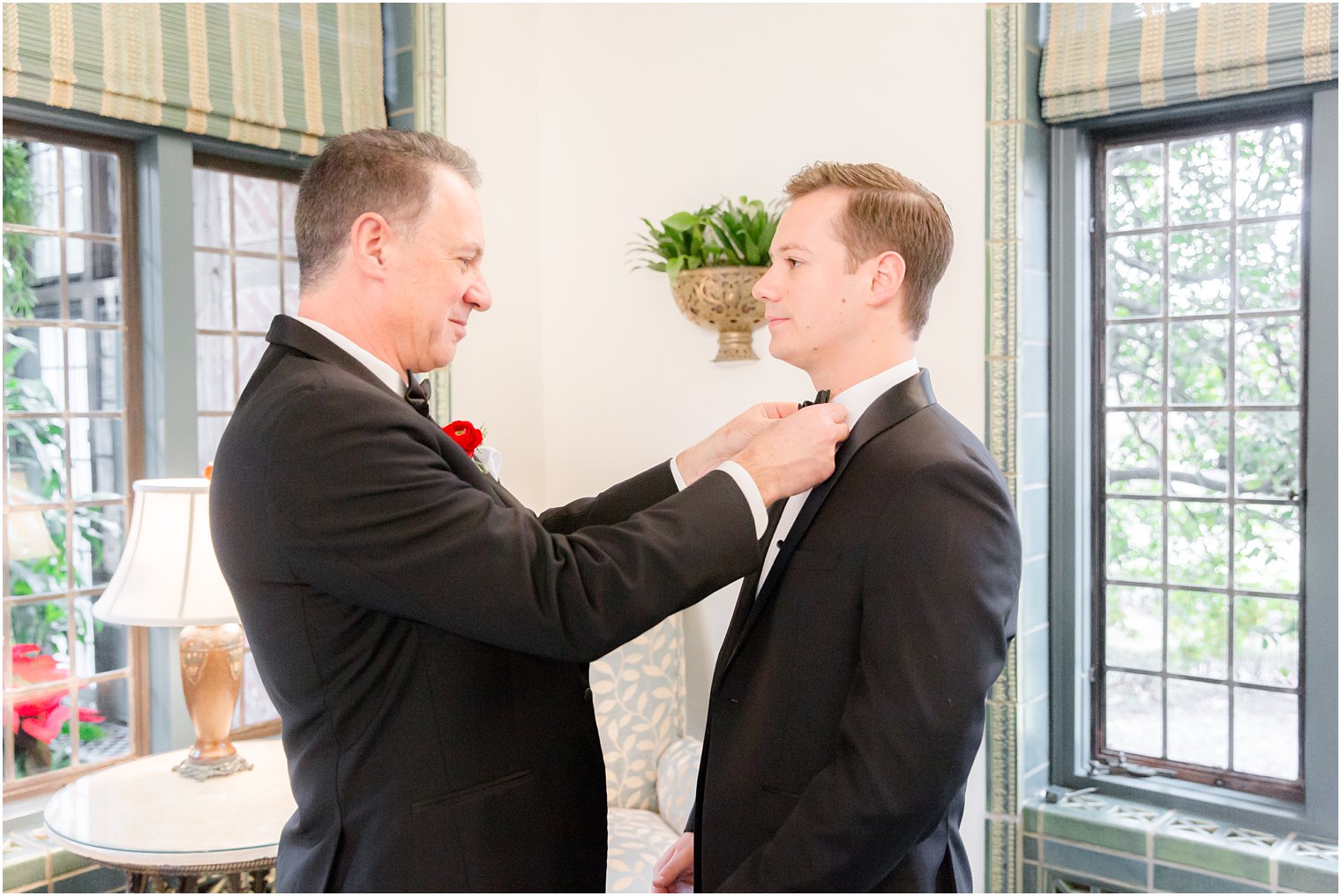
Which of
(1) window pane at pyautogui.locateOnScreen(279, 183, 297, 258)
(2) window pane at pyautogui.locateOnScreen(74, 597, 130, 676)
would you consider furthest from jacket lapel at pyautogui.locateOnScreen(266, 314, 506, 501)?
(1) window pane at pyautogui.locateOnScreen(279, 183, 297, 258)

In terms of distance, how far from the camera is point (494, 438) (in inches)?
140

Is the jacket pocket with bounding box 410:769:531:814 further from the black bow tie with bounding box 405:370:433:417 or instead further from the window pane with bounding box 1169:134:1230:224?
the window pane with bounding box 1169:134:1230:224

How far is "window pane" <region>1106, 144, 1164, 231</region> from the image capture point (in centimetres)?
285

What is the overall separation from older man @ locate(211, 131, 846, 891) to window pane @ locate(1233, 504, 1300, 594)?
5.86 feet

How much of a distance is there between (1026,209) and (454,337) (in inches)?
73.0

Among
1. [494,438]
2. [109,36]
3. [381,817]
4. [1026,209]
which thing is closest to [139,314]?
[109,36]

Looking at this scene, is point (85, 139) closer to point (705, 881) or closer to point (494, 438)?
point (494, 438)

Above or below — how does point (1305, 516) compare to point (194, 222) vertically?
below

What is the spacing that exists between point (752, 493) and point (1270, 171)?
6.83ft

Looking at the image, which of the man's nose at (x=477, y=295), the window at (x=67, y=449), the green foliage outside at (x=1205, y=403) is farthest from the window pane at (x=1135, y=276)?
the window at (x=67, y=449)

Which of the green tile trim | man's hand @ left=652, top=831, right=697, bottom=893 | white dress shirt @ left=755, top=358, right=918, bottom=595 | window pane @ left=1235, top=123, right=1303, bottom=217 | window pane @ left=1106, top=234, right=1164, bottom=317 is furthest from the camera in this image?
window pane @ left=1106, top=234, right=1164, bottom=317

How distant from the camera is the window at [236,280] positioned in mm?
3070

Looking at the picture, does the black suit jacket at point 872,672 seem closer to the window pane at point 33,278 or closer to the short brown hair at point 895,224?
the short brown hair at point 895,224

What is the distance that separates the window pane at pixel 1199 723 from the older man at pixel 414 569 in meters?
1.91
